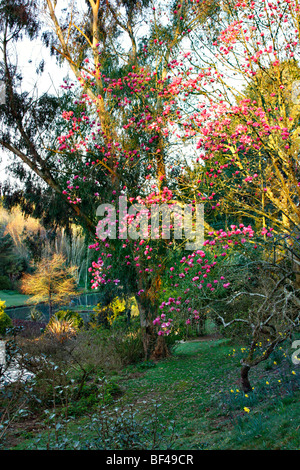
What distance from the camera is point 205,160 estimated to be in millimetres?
6684

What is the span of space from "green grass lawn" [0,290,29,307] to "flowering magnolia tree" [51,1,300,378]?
19157mm

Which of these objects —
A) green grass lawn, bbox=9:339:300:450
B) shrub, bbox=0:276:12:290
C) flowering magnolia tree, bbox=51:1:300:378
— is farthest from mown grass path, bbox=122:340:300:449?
shrub, bbox=0:276:12:290

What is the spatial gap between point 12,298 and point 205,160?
977 inches

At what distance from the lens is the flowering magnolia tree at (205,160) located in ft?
18.2

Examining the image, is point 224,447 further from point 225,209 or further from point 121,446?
point 225,209

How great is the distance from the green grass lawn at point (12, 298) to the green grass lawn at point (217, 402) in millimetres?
19947

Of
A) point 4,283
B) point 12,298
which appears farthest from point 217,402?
point 4,283

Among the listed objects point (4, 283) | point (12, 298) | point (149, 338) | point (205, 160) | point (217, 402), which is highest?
point (205, 160)

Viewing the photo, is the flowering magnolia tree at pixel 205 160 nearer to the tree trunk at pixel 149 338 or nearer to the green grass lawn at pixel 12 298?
the tree trunk at pixel 149 338

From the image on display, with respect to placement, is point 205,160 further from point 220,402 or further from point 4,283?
point 4,283

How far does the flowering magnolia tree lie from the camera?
5.56 m

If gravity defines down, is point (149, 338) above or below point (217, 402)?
below

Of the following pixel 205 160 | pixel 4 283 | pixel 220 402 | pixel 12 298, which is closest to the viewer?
pixel 220 402
